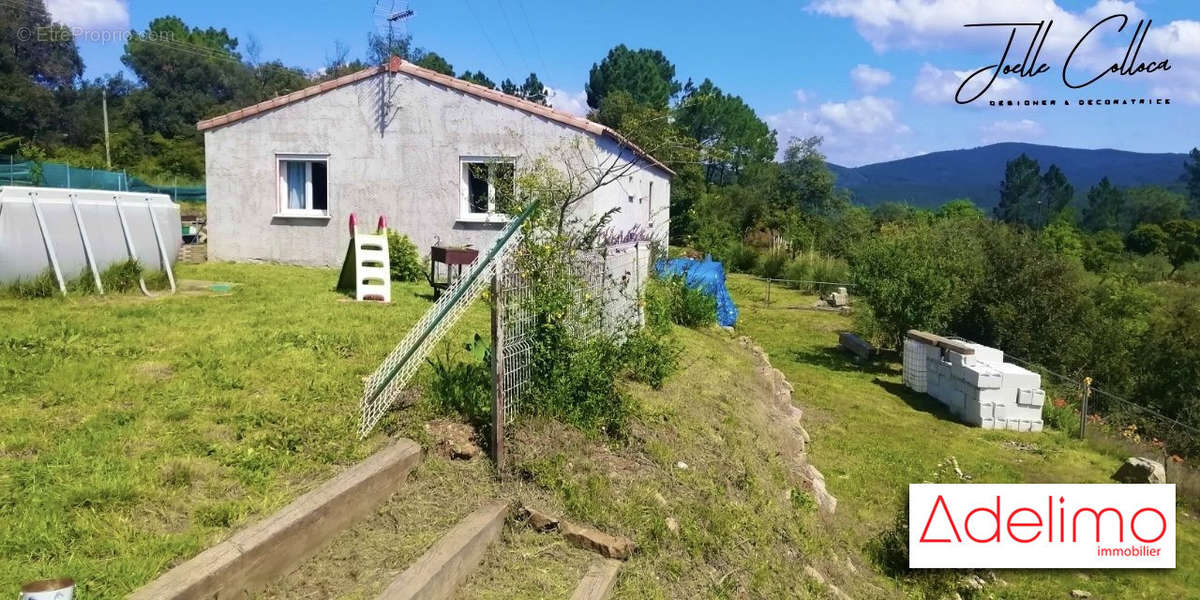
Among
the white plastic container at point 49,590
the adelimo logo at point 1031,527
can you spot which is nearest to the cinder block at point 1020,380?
the adelimo logo at point 1031,527

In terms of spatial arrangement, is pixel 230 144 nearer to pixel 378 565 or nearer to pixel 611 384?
pixel 611 384

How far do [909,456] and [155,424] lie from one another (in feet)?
26.6

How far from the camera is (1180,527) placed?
8.30 metres

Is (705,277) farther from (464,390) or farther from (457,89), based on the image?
(464,390)

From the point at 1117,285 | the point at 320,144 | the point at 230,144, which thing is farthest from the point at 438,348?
the point at 1117,285

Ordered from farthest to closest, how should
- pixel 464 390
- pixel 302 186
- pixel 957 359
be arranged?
pixel 302 186 < pixel 957 359 < pixel 464 390

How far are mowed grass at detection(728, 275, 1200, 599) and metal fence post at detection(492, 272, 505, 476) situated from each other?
3.25 metres

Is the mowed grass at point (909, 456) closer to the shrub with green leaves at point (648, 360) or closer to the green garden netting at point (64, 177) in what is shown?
the shrub with green leaves at point (648, 360)

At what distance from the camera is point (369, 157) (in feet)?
47.6

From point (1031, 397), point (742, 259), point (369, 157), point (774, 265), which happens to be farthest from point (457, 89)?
point (742, 259)

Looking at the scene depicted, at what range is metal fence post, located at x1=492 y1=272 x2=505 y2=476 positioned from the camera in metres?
4.87

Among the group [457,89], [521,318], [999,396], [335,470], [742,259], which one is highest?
[457,89]

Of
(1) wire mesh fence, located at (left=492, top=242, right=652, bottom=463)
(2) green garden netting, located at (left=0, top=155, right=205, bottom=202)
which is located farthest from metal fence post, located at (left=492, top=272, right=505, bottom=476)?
(2) green garden netting, located at (left=0, top=155, right=205, bottom=202)

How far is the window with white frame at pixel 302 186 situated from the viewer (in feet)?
48.7
